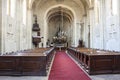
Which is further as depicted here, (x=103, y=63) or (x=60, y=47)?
(x=60, y=47)

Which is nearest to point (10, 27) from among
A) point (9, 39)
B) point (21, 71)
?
point (9, 39)

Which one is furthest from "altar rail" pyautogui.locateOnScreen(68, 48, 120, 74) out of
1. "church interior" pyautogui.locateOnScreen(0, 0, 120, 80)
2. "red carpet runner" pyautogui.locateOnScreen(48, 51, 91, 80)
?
"red carpet runner" pyautogui.locateOnScreen(48, 51, 91, 80)

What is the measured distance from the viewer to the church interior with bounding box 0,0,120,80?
8.60m

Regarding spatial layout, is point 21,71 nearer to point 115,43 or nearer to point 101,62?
point 101,62

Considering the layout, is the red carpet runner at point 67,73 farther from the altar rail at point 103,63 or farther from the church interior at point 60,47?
the altar rail at point 103,63

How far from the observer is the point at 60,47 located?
35562 mm

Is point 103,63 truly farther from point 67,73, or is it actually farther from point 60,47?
point 60,47

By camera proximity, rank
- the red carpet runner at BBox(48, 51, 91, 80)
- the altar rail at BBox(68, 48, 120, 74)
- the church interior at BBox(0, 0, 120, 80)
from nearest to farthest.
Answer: the red carpet runner at BBox(48, 51, 91, 80)
the church interior at BBox(0, 0, 120, 80)
the altar rail at BBox(68, 48, 120, 74)

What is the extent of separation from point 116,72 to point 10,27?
26.1 feet

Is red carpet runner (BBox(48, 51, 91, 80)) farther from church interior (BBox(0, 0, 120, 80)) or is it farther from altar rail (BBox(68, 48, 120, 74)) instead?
altar rail (BBox(68, 48, 120, 74))

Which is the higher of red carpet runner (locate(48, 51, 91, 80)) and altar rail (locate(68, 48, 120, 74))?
altar rail (locate(68, 48, 120, 74))

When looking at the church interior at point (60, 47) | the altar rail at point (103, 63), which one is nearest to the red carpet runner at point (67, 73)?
the church interior at point (60, 47)

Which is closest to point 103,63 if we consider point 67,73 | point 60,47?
point 67,73

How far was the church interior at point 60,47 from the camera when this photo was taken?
8602 mm
